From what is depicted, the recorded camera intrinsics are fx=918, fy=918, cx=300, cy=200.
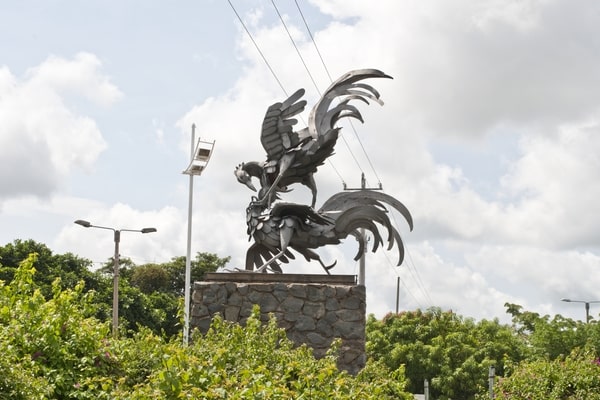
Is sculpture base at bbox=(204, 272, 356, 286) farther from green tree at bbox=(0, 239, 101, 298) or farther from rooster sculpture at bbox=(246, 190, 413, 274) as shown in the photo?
green tree at bbox=(0, 239, 101, 298)

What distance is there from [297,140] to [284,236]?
5.49 ft

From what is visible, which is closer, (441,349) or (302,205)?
(302,205)

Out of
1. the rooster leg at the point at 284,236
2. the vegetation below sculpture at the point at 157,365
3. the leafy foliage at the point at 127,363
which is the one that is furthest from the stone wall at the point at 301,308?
the leafy foliage at the point at 127,363

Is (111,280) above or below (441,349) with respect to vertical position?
above

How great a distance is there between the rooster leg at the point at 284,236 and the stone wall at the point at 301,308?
287 millimetres

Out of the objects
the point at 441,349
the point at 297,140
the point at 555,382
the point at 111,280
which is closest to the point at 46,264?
the point at 111,280

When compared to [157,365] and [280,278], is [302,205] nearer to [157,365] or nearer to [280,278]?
[280,278]

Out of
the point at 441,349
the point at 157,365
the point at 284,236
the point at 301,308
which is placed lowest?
the point at 157,365

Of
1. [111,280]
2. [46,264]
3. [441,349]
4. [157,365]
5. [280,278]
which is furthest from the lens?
[111,280]

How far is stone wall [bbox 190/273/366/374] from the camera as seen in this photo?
570 inches

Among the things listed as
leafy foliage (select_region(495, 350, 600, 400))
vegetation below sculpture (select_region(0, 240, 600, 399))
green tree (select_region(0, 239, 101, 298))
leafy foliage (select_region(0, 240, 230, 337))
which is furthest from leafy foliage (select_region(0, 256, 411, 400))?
green tree (select_region(0, 239, 101, 298))

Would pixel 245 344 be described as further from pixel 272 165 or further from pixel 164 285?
pixel 164 285

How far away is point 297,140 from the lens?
15.4 metres

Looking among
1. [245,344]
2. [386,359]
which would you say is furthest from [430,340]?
[245,344]
